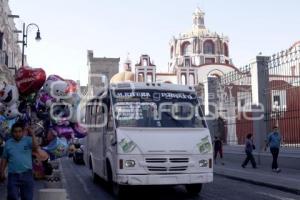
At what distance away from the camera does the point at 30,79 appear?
10000 mm

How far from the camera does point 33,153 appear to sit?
8.30m

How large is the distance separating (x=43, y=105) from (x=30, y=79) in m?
0.65

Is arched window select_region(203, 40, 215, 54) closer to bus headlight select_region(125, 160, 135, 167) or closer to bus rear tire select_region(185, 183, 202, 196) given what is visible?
bus rear tire select_region(185, 183, 202, 196)

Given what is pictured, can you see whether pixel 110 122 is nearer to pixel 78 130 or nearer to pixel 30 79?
pixel 78 130

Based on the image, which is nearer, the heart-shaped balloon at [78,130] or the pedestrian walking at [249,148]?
the heart-shaped balloon at [78,130]

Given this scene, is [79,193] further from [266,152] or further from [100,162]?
[266,152]

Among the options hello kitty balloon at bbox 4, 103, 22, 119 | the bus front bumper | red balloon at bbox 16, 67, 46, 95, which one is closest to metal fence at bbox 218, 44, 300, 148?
the bus front bumper

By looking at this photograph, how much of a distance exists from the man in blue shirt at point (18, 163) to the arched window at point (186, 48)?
91.7m

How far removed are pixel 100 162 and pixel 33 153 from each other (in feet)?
18.2

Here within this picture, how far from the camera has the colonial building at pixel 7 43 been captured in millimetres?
38219

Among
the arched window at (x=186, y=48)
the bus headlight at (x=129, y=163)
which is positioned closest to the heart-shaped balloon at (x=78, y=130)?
the bus headlight at (x=129, y=163)

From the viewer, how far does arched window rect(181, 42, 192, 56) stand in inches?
3907

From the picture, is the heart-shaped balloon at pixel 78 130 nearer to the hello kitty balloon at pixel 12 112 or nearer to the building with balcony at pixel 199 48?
the hello kitty balloon at pixel 12 112

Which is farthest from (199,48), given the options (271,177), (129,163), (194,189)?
(129,163)
